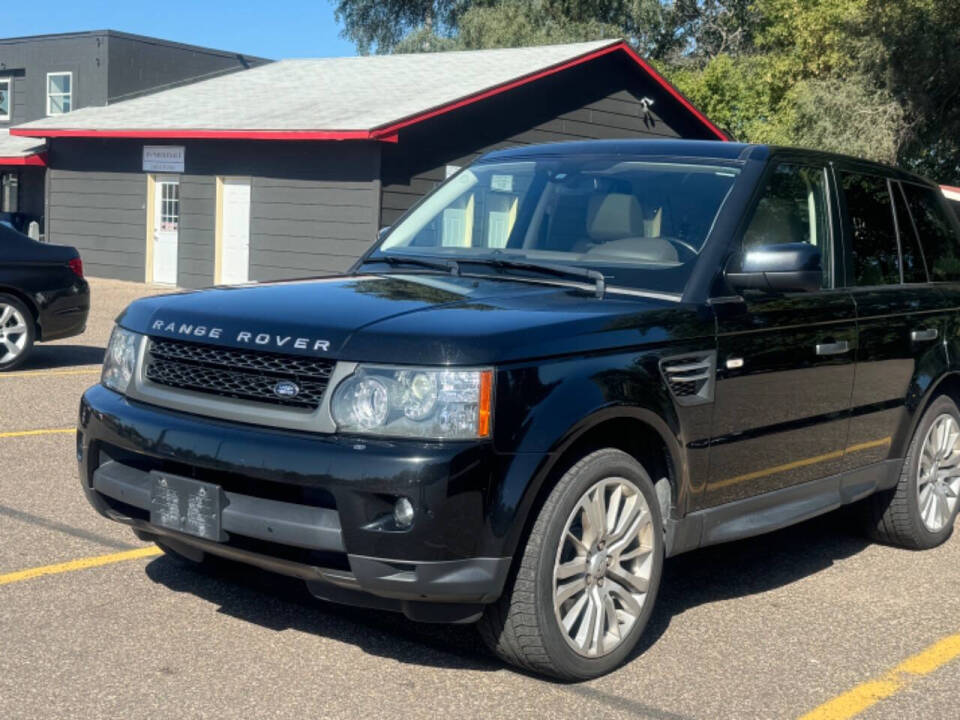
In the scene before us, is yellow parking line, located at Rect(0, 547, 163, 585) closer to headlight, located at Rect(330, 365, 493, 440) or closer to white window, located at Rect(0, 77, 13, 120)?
headlight, located at Rect(330, 365, 493, 440)

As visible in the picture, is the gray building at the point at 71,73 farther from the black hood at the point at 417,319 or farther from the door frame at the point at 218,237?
the black hood at the point at 417,319

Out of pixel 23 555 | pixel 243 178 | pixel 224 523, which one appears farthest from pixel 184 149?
pixel 224 523

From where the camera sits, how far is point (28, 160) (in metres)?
28.0

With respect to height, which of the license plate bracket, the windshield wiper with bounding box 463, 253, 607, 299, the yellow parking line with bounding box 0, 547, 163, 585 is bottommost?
the yellow parking line with bounding box 0, 547, 163, 585

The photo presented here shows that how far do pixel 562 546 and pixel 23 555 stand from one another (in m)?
2.61

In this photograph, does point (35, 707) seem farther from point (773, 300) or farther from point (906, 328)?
point (906, 328)

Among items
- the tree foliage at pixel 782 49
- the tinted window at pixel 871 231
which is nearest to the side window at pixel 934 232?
the tinted window at pixel 871 231

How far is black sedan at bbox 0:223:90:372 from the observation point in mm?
11828

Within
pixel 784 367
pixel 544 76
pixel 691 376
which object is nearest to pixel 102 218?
pixel 544 76

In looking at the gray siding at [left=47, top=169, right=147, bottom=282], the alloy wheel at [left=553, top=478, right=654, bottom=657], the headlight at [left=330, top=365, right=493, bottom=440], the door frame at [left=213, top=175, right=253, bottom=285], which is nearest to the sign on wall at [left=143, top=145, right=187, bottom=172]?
the gray siding at [left=47, top=169, right=147, bottom=282]

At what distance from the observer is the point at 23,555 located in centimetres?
561

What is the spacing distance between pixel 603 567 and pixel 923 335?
2.57 metres

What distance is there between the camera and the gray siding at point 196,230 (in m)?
24.4

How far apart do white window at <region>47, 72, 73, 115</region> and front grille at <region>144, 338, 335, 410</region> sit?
33138mm
